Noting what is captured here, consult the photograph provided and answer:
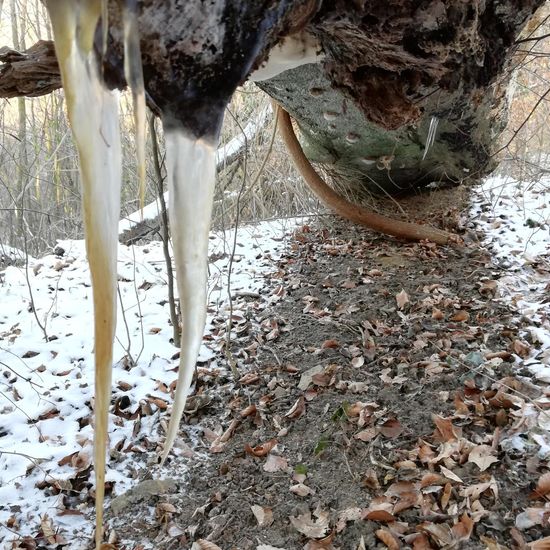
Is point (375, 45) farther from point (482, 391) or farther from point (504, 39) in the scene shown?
point (482, 391)

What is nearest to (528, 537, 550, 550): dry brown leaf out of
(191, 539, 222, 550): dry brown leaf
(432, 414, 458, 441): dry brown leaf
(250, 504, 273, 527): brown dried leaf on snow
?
(432, 414, 458, 441): dry brown leaf

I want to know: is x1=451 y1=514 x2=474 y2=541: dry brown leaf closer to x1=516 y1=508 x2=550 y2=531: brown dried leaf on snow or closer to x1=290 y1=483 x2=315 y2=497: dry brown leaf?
x1=516 y1=508 x2=550 y2=531: brown dried leaf on snow

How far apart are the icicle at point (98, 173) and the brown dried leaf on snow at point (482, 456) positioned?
169 centimetres

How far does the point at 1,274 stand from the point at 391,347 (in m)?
3.57

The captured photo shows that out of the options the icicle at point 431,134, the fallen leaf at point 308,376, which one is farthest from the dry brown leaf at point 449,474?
the icicle at point 431,134

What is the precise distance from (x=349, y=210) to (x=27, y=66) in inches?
123

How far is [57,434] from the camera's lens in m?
2.71

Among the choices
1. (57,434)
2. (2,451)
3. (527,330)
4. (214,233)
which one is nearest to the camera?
(2,451)

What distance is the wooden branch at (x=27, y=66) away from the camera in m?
1.97

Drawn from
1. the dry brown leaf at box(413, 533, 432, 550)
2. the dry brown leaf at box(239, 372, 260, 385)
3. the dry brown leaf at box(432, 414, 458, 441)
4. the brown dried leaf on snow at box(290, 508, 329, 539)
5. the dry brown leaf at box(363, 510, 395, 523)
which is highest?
the dry brown leaf at box(432, 414, 458, 441)

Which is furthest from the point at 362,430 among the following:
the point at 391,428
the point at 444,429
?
the point at 444,429

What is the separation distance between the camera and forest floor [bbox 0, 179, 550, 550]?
6.64 ft

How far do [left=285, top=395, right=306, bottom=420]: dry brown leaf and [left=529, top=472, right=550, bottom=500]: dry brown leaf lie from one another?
1.18 meters

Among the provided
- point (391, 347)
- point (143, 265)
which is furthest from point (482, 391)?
point (143, 265)
